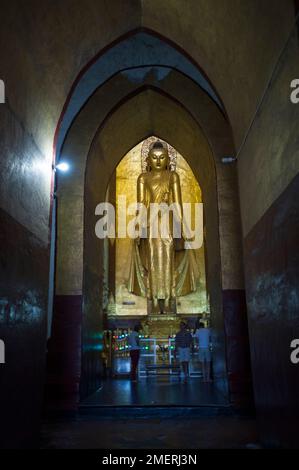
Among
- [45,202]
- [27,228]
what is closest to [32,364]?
[27,228]

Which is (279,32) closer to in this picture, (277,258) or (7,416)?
(277,258)

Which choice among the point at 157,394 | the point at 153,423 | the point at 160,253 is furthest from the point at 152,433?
the point at 160,253

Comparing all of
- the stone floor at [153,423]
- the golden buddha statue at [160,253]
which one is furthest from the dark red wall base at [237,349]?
the golden buddha statue at [160,253]

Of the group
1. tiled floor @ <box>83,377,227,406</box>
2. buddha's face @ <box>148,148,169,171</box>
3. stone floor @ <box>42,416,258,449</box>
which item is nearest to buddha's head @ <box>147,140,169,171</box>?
buddha's face @ <box>148,148,169,171</box>

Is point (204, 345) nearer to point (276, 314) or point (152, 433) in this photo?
point (152, 433)

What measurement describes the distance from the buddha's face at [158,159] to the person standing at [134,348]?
4.96 metres

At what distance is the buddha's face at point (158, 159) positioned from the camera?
11883 millimetres

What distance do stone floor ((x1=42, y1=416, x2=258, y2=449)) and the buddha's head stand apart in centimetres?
749

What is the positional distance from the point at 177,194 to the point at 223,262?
16.6 ft

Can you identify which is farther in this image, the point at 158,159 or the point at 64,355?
the point at 158,159

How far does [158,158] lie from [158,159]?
0.03 metres

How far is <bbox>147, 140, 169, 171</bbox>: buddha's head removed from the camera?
11.9 m

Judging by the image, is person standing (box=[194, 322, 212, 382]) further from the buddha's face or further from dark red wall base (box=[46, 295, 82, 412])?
the buddha's face

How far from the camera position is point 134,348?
28.6 ft
